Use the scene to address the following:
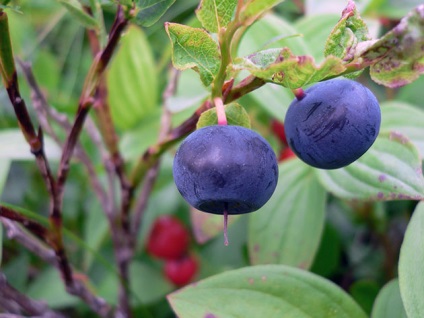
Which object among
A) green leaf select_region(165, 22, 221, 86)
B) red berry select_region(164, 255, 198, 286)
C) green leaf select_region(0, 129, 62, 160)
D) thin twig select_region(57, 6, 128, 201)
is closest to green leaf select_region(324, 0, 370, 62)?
green leaf select_region(165, 22, 221, 86)

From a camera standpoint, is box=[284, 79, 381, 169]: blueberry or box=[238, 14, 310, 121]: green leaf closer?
box=[284, 79, 381, 169]: blueberry

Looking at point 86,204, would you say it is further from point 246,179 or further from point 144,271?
point 246,179

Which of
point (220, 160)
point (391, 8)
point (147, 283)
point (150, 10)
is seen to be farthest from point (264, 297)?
point (391, 8)

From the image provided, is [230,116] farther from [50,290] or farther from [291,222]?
[50,290]

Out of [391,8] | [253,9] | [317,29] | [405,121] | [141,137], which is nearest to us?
[253,9]

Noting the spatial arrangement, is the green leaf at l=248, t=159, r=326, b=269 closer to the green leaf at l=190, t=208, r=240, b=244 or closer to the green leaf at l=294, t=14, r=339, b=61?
the green leaf at l=190, t=208, r=240, b=244

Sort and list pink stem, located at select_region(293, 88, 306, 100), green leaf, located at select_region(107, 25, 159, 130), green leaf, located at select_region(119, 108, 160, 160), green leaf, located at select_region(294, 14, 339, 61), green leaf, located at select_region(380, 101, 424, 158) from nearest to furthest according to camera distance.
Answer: pink stem, located at select_region(293, 88, 306, 100) → green leaf, located at select_region(380, 101, 424, 158) → green leaf, located at select_region(294, 14, 339, 61) → green leaf, located at select_region(119, 108, 160, 160) → green leaf, located at select_region(107, 25, 159, 130)
